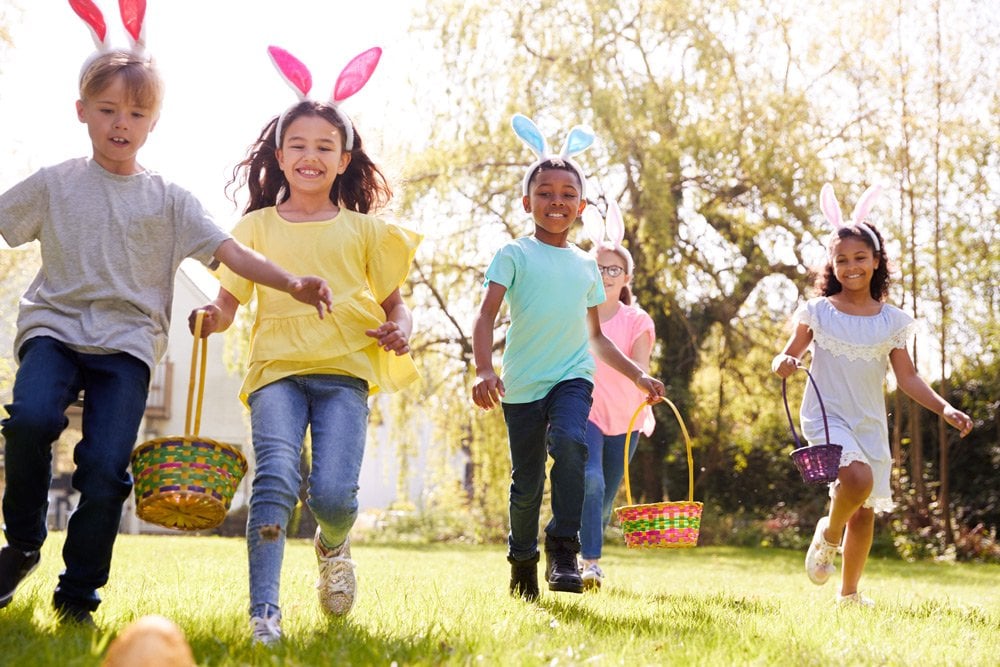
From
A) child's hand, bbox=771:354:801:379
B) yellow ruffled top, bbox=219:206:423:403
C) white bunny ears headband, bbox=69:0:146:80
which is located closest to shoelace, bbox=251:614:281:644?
yellow ruffled top, bbox=219:206:423:403

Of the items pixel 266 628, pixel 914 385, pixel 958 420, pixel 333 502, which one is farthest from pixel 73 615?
pixel 914 385

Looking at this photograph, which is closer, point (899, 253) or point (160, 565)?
point (160, 565)

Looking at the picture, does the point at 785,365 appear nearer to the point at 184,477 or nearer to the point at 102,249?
the point at 184,477

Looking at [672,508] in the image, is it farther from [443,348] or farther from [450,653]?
[443,348]

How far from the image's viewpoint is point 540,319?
4375 millimetres

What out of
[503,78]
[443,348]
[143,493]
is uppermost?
[503,78]

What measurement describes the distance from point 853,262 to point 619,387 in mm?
1438

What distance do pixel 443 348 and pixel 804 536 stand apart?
550cm

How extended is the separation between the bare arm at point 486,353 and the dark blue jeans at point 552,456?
0.19 m

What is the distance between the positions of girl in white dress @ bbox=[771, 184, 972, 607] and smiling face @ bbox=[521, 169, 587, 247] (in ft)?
3.94

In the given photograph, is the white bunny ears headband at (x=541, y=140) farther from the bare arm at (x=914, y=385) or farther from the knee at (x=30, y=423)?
the knee at (x=30, y=423)

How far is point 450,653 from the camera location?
8.97 feet

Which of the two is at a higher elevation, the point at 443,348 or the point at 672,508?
the point at 443,348

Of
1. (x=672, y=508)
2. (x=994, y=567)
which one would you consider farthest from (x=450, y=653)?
(x=994, y=567)
